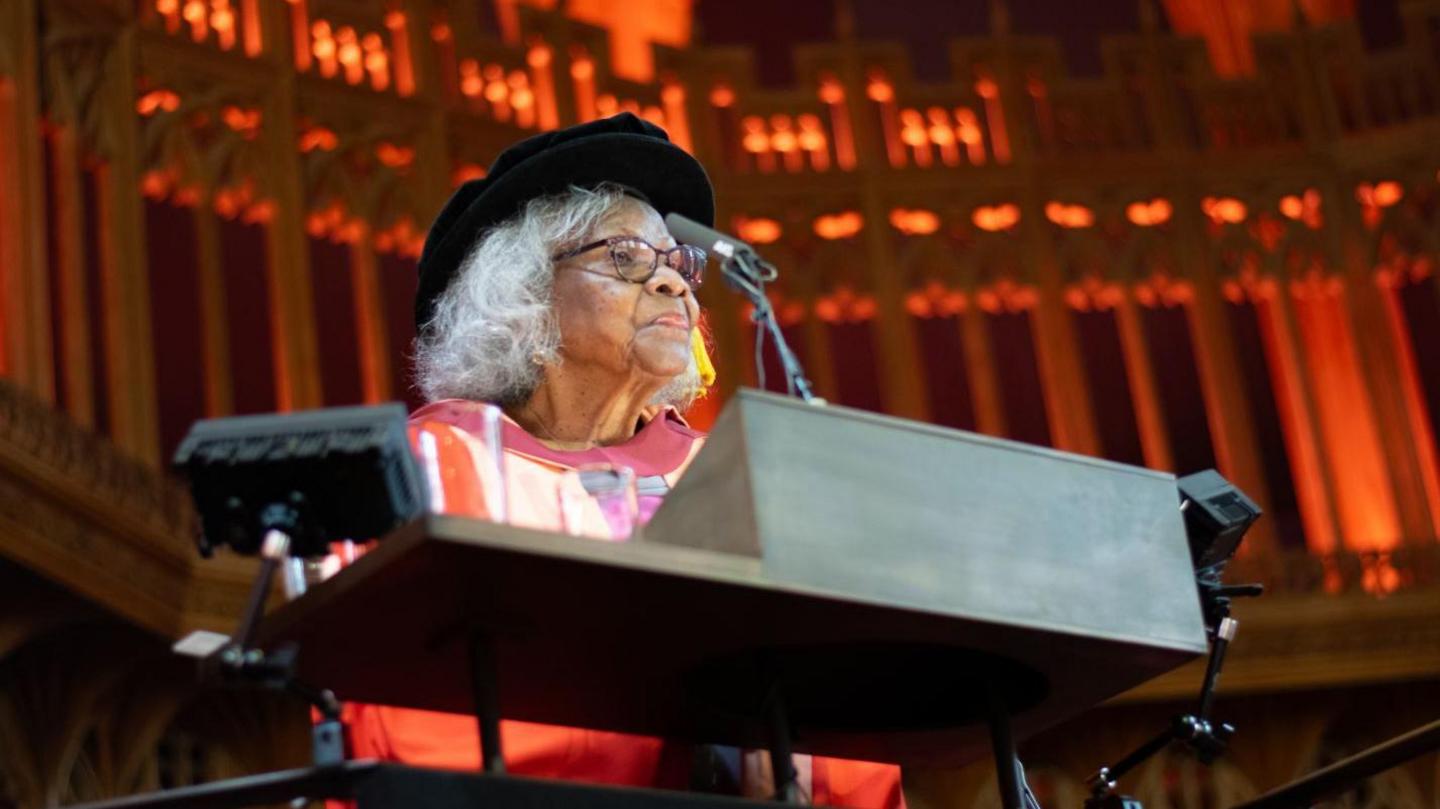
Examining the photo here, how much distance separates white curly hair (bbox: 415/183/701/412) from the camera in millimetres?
2582

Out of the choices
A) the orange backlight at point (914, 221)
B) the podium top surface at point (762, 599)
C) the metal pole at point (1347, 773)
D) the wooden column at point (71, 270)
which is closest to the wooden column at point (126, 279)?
the wooden column at point (71, 270)

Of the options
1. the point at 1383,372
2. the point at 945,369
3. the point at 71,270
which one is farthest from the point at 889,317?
the point at 71,270

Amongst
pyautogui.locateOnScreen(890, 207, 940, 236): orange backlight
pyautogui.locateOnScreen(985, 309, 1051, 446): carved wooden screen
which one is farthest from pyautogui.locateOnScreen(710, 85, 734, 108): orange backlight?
pyautogui.locateOnScreen(985, 309, 1051, 446): carved wooden screen

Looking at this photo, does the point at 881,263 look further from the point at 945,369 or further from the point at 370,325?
the point at 370,325

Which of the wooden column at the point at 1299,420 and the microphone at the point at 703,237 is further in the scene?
the wooden column at the point at 1299,420

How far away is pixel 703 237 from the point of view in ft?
7.35

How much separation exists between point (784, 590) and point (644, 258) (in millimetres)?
966

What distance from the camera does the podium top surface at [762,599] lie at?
1.66 meters

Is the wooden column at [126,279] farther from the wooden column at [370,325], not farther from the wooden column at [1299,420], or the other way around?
the wooden column at [1299,420]

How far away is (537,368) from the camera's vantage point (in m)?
2.58

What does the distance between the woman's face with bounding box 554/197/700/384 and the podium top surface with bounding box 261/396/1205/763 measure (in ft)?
2.07

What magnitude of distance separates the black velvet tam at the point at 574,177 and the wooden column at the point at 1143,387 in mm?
4963

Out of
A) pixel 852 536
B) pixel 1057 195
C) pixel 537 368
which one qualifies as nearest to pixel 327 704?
pixel 852 536

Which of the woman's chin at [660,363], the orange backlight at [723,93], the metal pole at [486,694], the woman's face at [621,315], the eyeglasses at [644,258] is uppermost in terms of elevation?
the orange backlight at [723,93]
